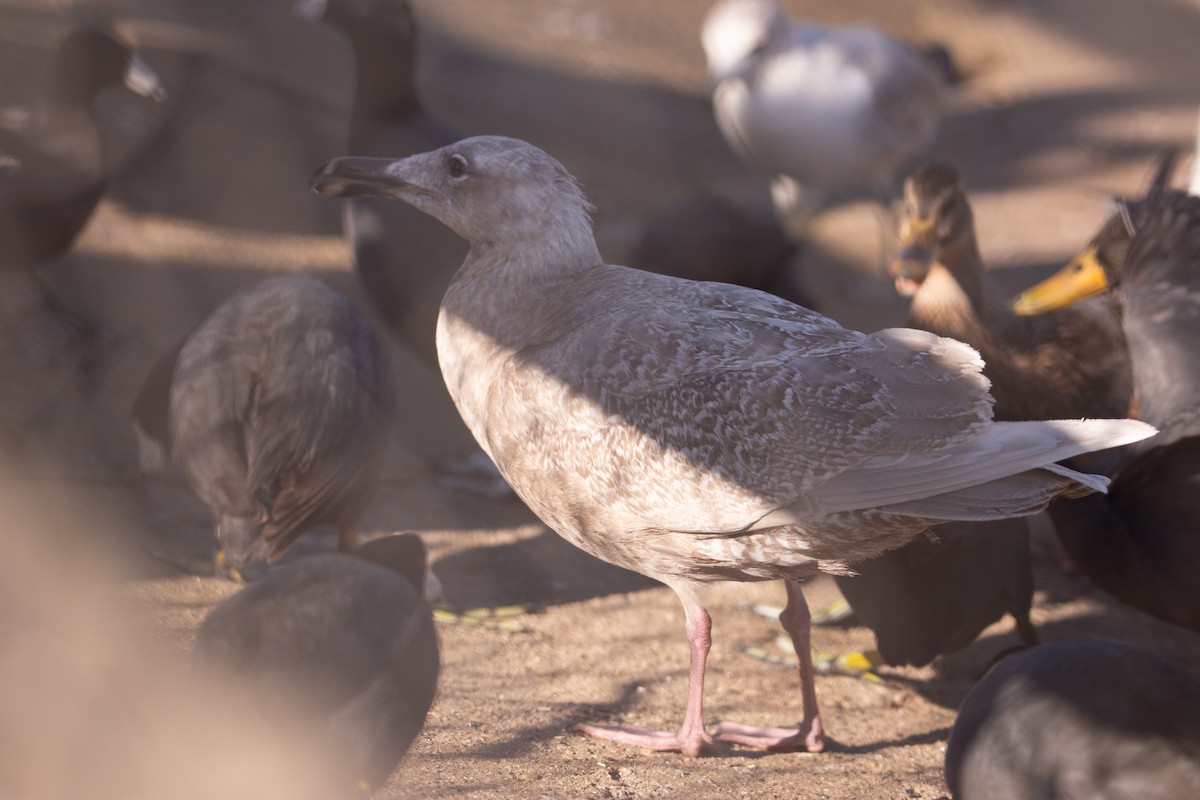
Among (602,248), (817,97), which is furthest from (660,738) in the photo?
(817,97)

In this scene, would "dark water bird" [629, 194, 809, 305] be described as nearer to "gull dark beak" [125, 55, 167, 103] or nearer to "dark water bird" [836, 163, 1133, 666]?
"dark water bird" [836, 163, 1133, 666]

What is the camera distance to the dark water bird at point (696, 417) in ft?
8.05

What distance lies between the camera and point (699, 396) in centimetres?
257

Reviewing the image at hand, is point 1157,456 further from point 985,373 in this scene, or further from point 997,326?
point 997,326

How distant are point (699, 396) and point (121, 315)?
3383 mm

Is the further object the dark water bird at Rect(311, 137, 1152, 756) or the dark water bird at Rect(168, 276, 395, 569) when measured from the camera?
the dark water bird at Rect(168, 276, 395, 569)

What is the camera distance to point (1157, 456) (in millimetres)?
3424

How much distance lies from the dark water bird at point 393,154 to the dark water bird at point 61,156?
84cm

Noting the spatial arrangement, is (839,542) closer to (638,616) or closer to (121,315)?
(638,616)

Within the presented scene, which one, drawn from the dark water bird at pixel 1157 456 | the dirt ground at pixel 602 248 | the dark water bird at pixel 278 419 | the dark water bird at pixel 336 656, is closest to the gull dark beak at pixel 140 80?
the dirt ground at pixel 602 248

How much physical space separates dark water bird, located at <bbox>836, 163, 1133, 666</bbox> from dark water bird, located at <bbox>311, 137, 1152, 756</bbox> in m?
0.42

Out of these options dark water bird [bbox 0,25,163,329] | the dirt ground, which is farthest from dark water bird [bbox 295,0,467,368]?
dark water bird [bbox 0,25,163,329]

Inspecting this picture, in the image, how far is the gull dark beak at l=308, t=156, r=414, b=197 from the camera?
308 cm

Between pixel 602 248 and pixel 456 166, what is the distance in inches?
126
